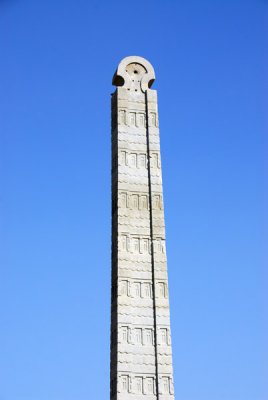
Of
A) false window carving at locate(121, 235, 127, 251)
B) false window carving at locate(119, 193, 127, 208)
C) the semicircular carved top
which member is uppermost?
the semicircular carved top

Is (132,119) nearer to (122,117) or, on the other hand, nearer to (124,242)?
(122,117)

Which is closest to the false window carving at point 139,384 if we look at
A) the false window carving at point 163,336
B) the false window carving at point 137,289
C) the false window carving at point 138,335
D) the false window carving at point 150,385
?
the false window carving at point 150,385

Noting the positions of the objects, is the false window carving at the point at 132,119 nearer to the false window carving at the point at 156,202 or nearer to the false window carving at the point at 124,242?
the false window carving at the point at 156,202

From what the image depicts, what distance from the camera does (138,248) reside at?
1994 centimetres

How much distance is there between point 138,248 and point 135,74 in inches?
226

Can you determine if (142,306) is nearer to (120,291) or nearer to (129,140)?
(120,291)

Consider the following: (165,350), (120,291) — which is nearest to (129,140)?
(120,291)

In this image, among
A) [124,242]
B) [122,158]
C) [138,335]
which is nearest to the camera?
[138,335]

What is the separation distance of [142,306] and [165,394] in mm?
2339

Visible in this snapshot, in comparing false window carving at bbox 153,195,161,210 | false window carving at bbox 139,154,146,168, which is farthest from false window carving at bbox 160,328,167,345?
false window carving at bbox 139,154,146,168

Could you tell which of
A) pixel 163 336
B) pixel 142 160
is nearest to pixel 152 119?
pixel 142 160

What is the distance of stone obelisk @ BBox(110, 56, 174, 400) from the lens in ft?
60.8

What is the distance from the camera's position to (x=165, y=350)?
18.9m

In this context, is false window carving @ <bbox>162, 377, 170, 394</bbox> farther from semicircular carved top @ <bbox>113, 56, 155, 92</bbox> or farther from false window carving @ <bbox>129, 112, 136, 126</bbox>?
semicircular carved top @ <bbox>113, 56, 155, 92</bbox>
